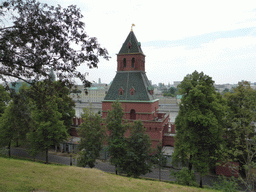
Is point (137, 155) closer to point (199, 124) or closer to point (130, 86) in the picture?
point (199, 124)

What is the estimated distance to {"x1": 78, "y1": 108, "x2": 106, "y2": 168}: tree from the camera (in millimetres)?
19448

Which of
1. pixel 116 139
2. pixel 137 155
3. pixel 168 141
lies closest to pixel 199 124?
pixel 137 155

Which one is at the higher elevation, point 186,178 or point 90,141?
point 90,141

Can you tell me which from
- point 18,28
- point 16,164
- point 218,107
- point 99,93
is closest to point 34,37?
point 18,28

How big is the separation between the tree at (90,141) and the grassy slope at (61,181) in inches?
248

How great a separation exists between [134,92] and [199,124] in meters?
12.8

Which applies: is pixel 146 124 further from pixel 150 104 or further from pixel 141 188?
pixel 141 188

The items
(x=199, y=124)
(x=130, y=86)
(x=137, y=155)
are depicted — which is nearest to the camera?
(x=199, y=124)

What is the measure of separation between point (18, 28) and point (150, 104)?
22.1 metres

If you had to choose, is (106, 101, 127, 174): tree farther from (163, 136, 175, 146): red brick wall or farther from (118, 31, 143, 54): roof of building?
(118, 31, 143, 54): roof of building

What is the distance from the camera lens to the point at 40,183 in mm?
10000

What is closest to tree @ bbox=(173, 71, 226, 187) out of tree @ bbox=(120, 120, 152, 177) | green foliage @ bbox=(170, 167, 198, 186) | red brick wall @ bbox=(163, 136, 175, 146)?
green foliage @ bbox=(170, 167, 198, 186)

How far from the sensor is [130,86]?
29.4m

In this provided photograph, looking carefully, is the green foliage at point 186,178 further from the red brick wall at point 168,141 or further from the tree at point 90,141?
the red brick wall at point 168,141
